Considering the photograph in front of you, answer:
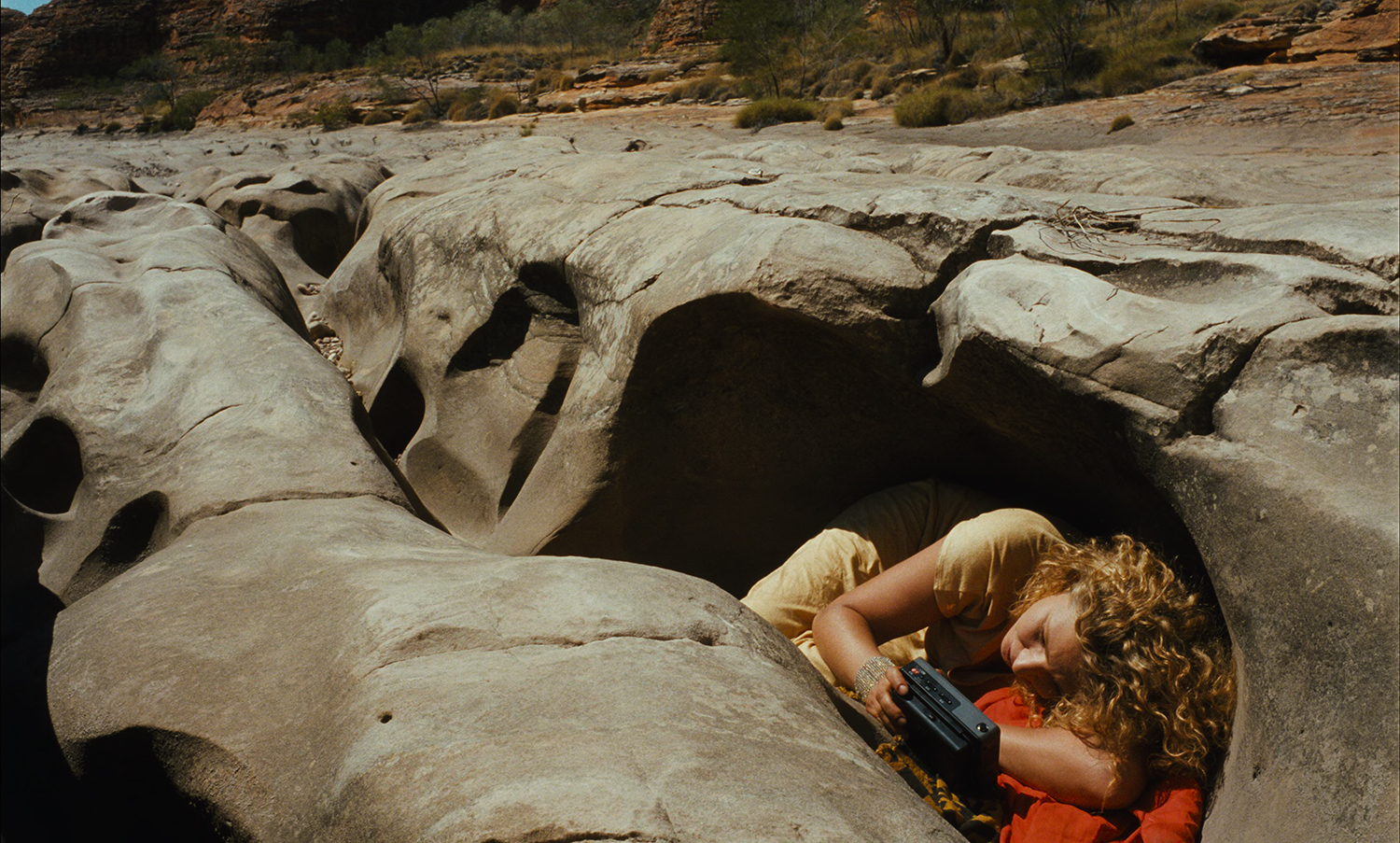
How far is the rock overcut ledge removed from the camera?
1531mm

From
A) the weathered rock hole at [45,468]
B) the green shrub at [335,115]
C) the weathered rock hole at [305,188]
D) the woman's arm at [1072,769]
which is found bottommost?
the woman's arm at [1072,769]

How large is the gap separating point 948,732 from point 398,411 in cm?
315

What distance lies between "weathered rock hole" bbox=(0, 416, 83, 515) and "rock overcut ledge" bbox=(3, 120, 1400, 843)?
0.04ft

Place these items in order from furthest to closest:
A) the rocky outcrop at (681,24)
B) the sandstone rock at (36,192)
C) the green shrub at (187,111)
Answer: the rocky outcrop at (681,24)
the green shrub at (187,111)
the sandstone rock at (36,192)

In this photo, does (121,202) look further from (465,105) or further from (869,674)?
(465,105)

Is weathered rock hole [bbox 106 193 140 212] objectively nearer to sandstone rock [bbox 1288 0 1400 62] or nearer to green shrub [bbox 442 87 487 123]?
sandstone rock [bbox 1288 0 1400 62]

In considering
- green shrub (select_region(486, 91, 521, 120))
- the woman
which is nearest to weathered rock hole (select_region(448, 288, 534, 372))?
the woman

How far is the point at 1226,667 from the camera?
215 centimetres

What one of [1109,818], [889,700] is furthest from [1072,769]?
[889,700]

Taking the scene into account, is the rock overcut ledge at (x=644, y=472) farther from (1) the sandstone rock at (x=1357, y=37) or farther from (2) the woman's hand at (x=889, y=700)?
(1) the sandstone rock at (x=1357, y=37)

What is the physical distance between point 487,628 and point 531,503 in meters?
1.69

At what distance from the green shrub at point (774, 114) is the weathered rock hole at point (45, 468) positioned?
12.1 meters

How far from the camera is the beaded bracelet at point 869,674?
235cm

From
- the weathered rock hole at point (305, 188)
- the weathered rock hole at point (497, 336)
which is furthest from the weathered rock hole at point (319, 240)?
the weathered rock hole at point (497, 336)
